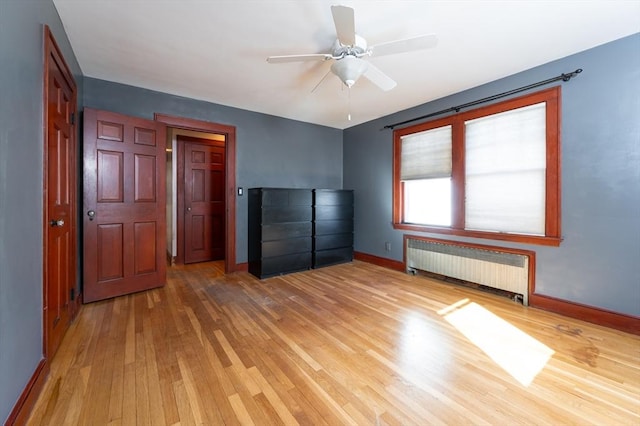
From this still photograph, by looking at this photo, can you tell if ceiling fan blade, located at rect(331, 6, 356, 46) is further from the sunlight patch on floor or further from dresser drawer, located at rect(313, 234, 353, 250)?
dresser drawer, located at rect(313, 234, 353, 250)

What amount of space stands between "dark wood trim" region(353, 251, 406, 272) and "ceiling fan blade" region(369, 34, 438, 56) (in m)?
2.96

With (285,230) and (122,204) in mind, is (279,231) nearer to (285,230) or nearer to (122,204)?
(285,230)

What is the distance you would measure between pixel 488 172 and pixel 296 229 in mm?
2638

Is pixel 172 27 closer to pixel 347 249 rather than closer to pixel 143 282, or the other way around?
pixel 143 282

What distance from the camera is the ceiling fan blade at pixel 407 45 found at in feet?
5.81

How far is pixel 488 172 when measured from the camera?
121 inches

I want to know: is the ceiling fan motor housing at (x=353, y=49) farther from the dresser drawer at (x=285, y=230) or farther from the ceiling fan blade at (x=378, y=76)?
the dresser drawer at (x=285, y=230)

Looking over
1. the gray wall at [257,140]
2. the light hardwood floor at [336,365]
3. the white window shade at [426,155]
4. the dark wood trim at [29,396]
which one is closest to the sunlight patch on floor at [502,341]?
the light hardwood floor at [336,365]

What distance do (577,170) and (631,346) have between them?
1.50 metres

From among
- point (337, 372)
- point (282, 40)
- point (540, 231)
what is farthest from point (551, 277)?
point (282, 40)

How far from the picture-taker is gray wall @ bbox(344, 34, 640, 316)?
2.17 metres

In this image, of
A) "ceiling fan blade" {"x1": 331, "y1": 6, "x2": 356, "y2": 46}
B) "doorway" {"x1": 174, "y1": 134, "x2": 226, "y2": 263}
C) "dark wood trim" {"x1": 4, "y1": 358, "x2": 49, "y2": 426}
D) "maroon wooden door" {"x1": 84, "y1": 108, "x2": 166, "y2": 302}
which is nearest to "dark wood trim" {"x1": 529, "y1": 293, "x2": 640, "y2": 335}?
"ceiling fan blade" {"x1": 331, "y1": 6, "x2": 356, "y2": 46}

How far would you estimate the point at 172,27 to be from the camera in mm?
2082

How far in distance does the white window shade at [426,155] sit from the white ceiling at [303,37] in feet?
2.01
